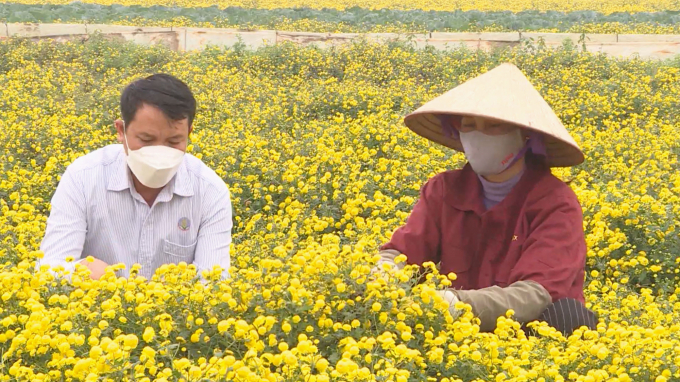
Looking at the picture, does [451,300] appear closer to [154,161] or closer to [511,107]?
[511,107]

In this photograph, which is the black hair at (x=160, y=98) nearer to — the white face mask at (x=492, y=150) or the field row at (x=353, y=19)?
the white face mask at (x=492, y=150)

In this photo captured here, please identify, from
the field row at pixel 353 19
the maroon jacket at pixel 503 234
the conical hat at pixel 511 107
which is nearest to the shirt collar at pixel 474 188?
the maroon jacket at pixel 503 234

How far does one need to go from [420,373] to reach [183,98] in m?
1.35

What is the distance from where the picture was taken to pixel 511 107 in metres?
3.20

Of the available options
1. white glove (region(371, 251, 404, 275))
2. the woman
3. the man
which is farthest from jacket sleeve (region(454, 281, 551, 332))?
the man

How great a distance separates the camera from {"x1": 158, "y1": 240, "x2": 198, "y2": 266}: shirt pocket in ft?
11.4

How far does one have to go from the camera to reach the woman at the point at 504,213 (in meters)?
3.09

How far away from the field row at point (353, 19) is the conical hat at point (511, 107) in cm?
1186

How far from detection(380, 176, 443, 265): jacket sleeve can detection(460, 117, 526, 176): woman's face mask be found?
0.78ft

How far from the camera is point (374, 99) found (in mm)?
8516

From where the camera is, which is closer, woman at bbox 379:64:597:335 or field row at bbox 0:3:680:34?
woman at bbox 379:64:597:335

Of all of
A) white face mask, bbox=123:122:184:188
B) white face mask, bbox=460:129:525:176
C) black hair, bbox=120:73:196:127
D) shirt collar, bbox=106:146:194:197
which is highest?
black hair, bbox=120:73:196:127

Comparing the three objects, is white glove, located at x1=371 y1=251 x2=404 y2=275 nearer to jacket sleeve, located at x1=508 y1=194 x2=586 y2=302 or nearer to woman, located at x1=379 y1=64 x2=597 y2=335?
woman, located at x1=379 y1=64 x2=597 y2=335

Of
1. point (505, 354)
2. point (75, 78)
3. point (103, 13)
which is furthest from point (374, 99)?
point (103, 13)
